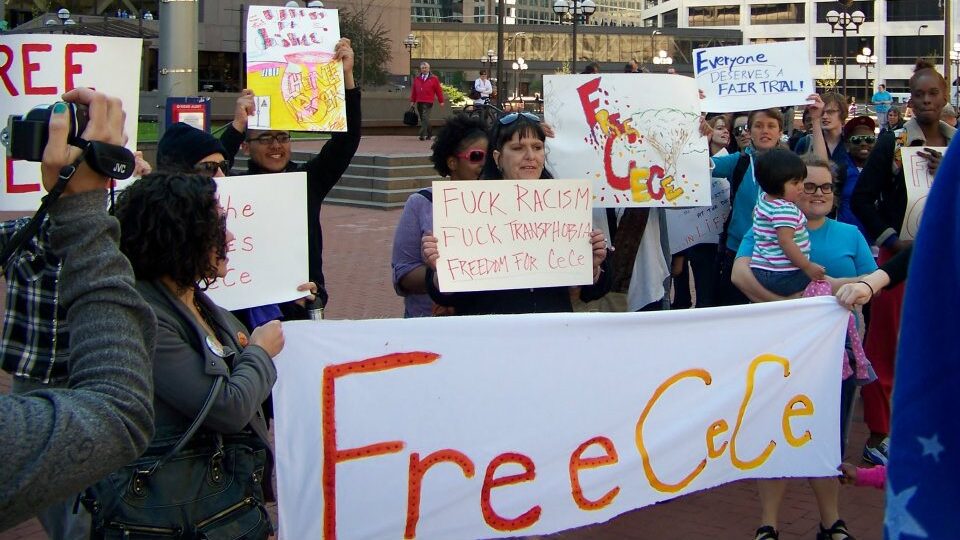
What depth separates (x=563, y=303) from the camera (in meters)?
4.47

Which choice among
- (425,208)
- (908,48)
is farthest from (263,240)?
(908,48)

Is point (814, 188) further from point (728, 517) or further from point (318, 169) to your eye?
point (318, 169)

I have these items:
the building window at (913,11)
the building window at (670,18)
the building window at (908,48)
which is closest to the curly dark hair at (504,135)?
the building window at (913,11)

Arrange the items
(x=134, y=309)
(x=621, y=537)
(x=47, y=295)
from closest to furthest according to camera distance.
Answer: (x=134, y=309)
(x=47, y=295)
(x=621, y=537)

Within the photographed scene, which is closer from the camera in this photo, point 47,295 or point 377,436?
point 47,295

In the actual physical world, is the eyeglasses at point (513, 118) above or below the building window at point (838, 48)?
below

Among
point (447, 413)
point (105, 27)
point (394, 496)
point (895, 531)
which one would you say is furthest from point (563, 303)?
point (105, 27)

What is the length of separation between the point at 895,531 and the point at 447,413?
2.67 m

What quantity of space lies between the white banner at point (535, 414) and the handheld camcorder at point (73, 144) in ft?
6.32

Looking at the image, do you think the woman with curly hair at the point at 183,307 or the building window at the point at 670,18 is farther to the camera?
the building window at the point at 670,18

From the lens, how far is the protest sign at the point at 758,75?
264 inches

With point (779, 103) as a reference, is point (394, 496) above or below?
below

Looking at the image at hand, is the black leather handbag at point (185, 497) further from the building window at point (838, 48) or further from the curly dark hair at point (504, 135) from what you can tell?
the building window at point (838, 48)

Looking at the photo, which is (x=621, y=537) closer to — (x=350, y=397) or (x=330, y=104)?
(x=350, y=397)
